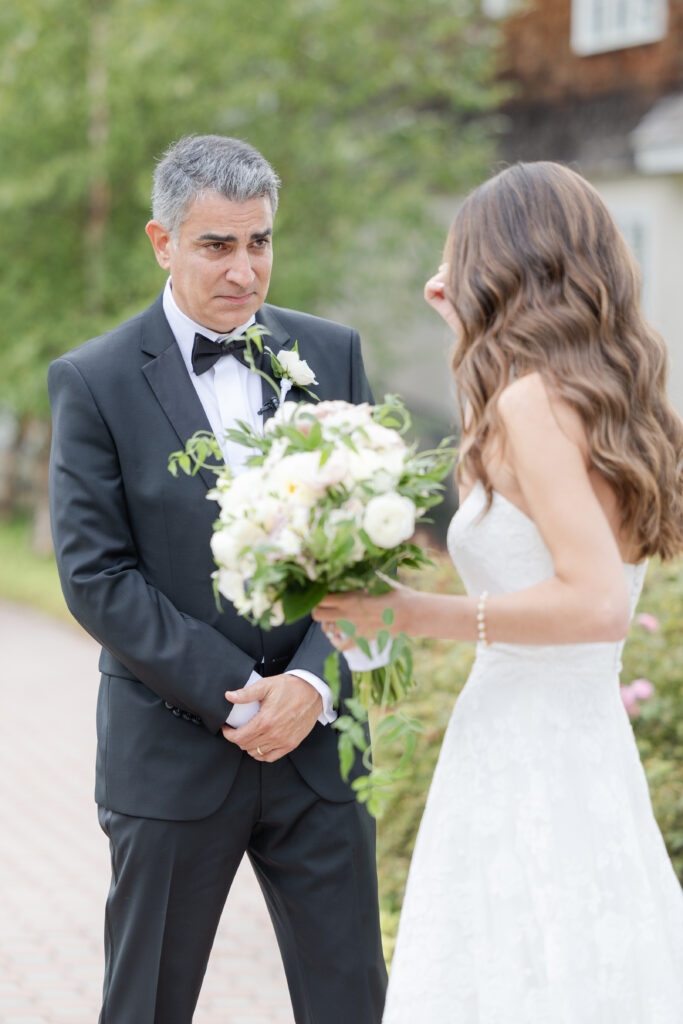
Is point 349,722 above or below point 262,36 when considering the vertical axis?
below

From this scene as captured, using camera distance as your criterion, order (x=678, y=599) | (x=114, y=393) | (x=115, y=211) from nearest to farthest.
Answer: (x=114, y=393) < (x=678, y=599) < (x=115, y=211)

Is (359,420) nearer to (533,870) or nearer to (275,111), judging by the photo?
(533,870)

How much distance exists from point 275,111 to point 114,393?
12122mm

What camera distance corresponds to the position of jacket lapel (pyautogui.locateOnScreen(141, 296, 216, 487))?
3.05 metres

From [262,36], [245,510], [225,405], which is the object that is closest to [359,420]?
[245,510]

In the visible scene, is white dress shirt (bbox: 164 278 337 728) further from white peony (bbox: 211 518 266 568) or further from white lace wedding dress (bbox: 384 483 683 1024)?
white peony (bbox: 211 518 266 568)

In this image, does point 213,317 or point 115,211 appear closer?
point 213,317

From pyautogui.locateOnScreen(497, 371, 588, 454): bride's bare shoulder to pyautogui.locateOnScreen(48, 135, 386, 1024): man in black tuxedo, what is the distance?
854 millimetres

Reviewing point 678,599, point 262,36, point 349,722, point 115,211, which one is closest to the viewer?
point 349,722

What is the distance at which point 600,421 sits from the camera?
243cm

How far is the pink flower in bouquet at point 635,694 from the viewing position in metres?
4.92

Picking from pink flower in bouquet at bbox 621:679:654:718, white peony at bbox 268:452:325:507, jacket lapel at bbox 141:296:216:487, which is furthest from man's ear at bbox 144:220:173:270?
pink flower in bouquet at bbox 621:679:654:718

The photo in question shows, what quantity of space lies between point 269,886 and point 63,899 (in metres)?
2.85

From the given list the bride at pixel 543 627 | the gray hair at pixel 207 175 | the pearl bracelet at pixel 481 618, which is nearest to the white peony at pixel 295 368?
the gray hair at pixel 207 175
